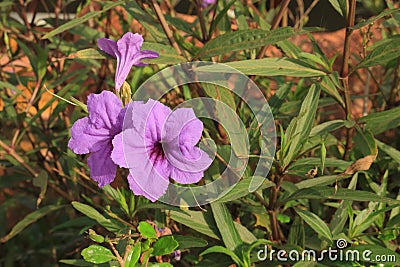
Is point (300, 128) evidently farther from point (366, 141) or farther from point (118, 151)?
point (118, 151)

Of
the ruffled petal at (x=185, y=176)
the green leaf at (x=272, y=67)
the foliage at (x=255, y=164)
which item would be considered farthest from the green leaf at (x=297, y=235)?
the ruffled petal at (x=185, y=176)

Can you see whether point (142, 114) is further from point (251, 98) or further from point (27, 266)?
point (27, 266)

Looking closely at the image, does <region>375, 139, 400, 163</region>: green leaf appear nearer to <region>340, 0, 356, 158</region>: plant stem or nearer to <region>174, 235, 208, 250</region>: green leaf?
<region>340, 0, 356, 158</region>: plant stem

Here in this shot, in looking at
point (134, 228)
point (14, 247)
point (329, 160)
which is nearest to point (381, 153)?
point (329, 160)

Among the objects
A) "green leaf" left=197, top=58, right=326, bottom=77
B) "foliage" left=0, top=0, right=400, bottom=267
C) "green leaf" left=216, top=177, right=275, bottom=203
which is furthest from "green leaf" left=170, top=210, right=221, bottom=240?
"green leaf" left=197, top=58, right=326, bottom=77

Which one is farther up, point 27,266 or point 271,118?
point 271,118

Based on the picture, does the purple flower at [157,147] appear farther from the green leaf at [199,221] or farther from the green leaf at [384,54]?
the green leaf at [384,54]
